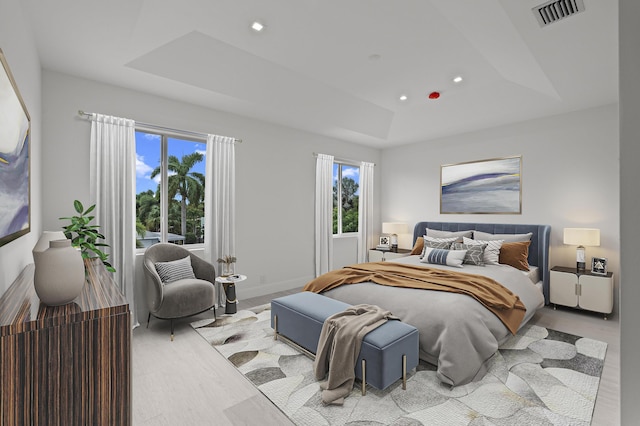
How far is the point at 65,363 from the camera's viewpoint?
1.09m

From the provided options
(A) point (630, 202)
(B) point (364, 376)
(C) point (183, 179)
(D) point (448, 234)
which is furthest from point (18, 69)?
(D) point (448, 234)

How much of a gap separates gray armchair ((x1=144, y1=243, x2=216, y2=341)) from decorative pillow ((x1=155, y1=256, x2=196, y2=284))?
5 cm

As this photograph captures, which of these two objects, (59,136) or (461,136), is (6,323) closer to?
(59,136)

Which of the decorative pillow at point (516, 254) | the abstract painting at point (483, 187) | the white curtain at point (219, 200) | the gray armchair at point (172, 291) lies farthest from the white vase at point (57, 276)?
the abstract painting at point (483, 187)

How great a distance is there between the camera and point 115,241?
3.37 m

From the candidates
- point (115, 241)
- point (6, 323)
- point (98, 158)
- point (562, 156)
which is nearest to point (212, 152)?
point (98, 158)

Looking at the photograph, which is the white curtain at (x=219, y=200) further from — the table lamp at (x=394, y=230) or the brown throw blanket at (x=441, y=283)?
the table lamp at (x=394, y=230)

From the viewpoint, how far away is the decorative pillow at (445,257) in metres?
4.07

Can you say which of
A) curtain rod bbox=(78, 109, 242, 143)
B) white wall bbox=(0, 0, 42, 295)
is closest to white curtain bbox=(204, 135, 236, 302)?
curtain rod bbox=(78, 109, 242, 143)

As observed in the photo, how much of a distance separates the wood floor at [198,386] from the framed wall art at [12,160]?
4.48 feet

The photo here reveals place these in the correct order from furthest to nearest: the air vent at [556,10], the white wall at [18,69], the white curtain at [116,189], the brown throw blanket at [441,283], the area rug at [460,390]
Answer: the white curtain at [116,189]
the brown throw blanket at [441,283]
the air vent at [556,10]
the area rug at [460,390]
the white wall at [18,69]

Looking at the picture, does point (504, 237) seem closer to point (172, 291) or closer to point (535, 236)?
point (535, 236)

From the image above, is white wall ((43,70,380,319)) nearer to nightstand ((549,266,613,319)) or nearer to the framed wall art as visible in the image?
the framed wall art

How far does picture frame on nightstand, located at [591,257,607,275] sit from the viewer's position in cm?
387
